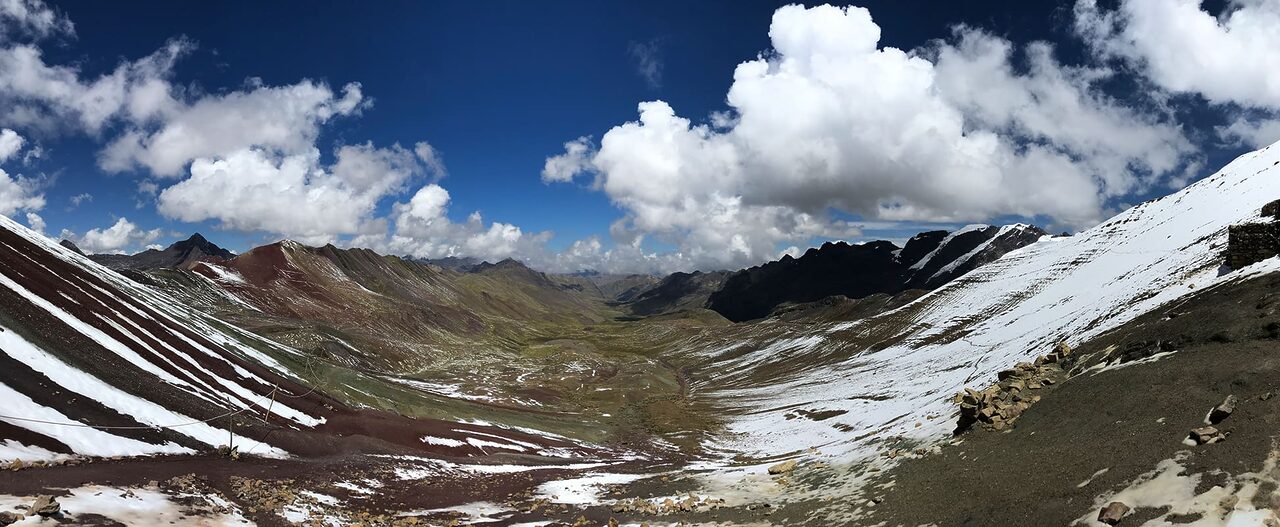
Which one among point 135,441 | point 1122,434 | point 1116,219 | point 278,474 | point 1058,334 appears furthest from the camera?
point 1116,219

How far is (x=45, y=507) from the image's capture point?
798 inches

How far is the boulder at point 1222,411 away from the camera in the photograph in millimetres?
19219

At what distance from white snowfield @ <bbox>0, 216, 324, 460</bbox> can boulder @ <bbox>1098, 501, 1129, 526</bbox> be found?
159 feet

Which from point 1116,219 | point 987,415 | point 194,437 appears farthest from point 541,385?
point 1116,219

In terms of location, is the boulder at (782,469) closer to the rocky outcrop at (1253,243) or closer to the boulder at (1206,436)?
the boulder at (1206,436)

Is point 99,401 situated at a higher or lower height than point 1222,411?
higher

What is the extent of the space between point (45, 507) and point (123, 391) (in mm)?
30071

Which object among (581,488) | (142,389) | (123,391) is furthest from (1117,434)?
(142,389)

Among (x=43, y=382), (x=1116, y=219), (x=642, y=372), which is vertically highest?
(x=1116, y=219)

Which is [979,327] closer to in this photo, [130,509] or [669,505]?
[669,505]

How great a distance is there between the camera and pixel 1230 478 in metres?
15.8

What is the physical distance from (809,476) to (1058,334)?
55436 millimetres

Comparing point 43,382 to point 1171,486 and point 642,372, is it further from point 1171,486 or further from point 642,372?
point 642,372

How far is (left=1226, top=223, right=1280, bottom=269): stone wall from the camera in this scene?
43.2 meters
